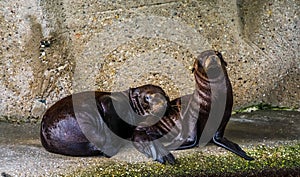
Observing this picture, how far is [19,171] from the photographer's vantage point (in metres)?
2.45

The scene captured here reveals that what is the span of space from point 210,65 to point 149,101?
0.31 metres

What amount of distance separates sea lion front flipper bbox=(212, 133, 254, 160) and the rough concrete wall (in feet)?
2.93

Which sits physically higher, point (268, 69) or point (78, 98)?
point (78, 98)

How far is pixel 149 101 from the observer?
8.72 feet

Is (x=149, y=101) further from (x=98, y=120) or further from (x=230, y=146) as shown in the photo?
(x=230, y=146)

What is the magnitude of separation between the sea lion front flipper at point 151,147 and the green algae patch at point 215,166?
0.10ft

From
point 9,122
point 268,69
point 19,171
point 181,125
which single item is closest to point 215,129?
point 181,125

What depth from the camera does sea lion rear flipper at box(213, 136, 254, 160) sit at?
2555 millimetres

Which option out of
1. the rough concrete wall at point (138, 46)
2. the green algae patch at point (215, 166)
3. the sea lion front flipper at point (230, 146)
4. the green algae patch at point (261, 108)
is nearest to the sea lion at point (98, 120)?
the green algae patch at point (215, 166)

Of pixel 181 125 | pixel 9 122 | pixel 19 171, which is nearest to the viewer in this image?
pixel 19 171

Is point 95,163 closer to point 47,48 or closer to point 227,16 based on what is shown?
point 47,48

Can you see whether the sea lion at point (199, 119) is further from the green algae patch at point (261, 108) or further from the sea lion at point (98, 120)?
the green algae patch at point (261, 108)

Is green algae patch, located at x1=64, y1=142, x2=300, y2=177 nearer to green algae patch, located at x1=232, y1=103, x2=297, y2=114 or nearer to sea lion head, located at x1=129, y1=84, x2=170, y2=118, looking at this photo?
sea lion head, located at x1=129, y1=84, x2=170, y2=118

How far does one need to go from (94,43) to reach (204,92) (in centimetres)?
104
